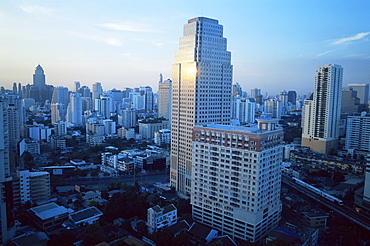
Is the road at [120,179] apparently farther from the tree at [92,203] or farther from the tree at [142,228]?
the tree at [142,228]

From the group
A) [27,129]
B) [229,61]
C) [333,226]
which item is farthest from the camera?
[27,129]

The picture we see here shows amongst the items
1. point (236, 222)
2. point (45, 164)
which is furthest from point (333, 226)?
point (45, 164)

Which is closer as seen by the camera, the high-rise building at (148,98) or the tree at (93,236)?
the tree at (93,236)

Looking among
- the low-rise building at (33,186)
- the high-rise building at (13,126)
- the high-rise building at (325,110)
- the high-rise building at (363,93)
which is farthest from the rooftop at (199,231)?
the high-rise building at (363,93)

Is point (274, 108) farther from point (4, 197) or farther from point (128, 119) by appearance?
point (4, 197)

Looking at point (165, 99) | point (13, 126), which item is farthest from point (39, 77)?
point (13, 126)

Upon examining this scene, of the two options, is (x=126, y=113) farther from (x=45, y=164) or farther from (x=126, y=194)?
(x=126, y=194)
